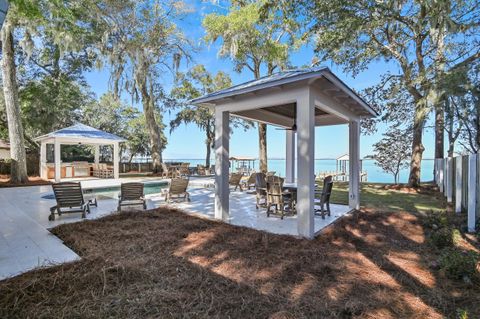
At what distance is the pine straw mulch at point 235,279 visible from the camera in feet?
8.71

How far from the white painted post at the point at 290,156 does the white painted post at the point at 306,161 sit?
204 inches

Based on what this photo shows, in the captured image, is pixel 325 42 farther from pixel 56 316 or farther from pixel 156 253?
pixel 56 316

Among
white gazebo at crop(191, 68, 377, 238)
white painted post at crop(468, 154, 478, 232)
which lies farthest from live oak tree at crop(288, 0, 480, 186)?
white painted post at crop(468, 154, 478, 232)

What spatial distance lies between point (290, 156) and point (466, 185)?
17.3 ft

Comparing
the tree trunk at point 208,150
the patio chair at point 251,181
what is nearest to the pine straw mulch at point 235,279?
the patio chair at point 251,181

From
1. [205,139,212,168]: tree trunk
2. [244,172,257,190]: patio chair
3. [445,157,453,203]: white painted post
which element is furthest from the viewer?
[205,139,212,168]: tree trunk

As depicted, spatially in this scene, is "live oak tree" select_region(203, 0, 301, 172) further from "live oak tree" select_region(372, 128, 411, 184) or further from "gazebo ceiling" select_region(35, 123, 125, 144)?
"gazebo ceiling" select_region(35, 123, 125, 144)

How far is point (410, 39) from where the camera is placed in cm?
1158

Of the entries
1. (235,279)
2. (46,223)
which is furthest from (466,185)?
(46,223)

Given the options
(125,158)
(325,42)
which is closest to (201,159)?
(125,158)

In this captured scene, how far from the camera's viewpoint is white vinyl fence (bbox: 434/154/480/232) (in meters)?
5.48

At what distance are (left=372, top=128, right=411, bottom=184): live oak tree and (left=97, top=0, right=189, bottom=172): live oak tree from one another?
15195 mm

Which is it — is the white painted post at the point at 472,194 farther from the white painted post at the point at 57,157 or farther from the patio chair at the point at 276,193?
the white painted post at the point at 57,157

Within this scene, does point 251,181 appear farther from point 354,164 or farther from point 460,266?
point 460,266
